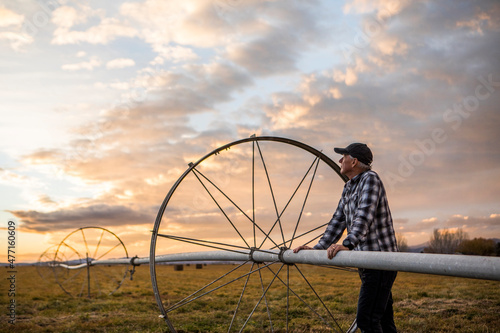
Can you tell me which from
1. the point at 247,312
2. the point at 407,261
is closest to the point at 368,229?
the point at 407,261

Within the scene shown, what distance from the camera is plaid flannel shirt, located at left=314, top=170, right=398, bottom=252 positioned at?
414cm

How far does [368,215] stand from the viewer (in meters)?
4.15

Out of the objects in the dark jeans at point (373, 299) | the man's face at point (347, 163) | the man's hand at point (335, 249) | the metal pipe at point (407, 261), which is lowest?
the dark jeans at point (373, 299)

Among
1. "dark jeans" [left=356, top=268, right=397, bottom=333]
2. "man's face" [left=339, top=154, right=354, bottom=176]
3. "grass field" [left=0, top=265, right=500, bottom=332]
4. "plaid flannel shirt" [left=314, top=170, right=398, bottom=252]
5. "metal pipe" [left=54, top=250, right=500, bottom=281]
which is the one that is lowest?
"grass field" [left=0, top=265, right=500, bottom=332]

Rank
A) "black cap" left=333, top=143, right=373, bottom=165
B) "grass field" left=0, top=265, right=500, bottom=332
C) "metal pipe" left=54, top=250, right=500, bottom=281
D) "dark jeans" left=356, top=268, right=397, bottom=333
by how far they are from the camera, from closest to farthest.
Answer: "metal pipe" left=54, top=250, right=500, bottom=281, "dark jeans" left=356, top=268, right=397, bottom=333, "black cap" left=333, top=143, right=373, bottom=165, "grass field" left=0, top=265, right=500, bottom=332

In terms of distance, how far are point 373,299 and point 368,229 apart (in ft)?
2.29

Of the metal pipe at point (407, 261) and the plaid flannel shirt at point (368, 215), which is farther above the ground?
the plaid flannel shirt at point (368, 215)

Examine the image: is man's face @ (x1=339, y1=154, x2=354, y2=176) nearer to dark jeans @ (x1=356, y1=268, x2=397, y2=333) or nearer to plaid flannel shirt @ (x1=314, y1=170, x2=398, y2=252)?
plaid flannel shirt @ (x1=314, y1=170, x2=398, y2=252)

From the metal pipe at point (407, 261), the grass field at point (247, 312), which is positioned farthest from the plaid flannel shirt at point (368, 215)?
the grass field at point (247, 312)

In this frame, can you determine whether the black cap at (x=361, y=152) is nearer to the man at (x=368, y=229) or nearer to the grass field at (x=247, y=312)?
the man at (x=368, y=229)

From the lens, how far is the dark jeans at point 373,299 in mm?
4090

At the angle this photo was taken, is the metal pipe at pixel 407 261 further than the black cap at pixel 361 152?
No

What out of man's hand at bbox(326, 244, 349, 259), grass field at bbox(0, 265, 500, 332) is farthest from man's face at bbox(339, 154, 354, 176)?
grass field at bbox(0, 265, 500, 332)

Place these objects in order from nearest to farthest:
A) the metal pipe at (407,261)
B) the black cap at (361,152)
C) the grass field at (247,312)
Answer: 1. the metal pipe at (407,261)
2. the black cap at (361,152)
3. the grass field at (247,312)
